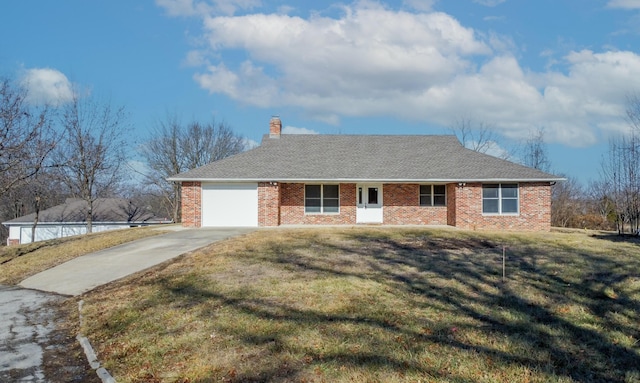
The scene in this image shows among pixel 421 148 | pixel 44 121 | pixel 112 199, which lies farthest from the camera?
pixel 112 199

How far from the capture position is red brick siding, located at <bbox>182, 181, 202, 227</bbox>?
2081 cm

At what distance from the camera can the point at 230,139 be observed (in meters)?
44.0

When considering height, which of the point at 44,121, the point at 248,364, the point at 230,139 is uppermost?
the point at 230,139

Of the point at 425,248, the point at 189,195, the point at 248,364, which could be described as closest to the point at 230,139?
the point at 189,195

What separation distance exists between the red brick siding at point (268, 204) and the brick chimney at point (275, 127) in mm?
5478

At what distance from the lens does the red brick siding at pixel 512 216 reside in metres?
20.7

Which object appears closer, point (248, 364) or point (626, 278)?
point (248, 364)

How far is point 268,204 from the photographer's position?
68.4 feet

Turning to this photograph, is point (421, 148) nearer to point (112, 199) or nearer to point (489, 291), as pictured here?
point (489, 291)

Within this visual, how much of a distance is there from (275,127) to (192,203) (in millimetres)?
7124

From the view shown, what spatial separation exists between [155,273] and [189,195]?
1120 cm

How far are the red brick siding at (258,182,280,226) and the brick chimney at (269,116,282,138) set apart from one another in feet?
18.0

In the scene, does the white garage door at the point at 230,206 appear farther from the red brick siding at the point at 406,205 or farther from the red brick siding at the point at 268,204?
the red brick siding at the point at 406,205

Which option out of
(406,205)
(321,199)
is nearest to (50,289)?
(321,199)
